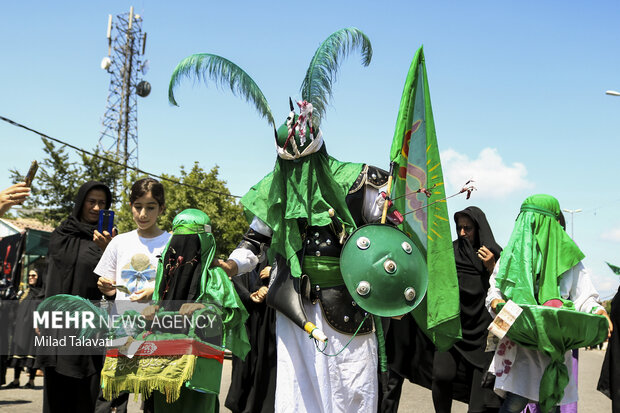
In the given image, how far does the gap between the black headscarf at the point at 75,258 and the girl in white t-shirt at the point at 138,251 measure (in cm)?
65

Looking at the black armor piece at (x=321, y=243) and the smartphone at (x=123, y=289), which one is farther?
the smartphone at (x=123, y=289)

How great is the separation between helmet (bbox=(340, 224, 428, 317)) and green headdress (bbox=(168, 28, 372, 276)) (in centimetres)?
37

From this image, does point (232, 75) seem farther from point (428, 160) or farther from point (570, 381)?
point (570, 381)

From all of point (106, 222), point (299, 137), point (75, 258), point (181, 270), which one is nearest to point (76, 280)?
point (75, 258)

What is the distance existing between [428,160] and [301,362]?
1468mm

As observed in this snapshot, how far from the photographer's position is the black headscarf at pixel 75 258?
19.4 feet

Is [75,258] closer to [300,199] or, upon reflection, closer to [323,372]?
[300,199]

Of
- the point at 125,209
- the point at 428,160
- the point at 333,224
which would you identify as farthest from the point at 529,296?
the point at 125,209

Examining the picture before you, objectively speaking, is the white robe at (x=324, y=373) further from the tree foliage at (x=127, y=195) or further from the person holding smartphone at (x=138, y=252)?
the tree foliage at (x=127, y=195)

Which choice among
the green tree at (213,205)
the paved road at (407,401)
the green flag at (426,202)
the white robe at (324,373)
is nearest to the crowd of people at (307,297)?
the white robe at (324,373)

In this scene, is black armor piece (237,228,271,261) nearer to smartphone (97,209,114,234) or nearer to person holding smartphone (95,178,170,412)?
person holding smartphone (95,178,170,412)

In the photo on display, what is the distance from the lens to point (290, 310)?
13.0 feet

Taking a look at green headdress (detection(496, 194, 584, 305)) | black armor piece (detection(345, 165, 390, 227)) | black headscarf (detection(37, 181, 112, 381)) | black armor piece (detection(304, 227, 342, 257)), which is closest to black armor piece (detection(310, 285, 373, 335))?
black armor piece (detection(304, 227, 342, 257))

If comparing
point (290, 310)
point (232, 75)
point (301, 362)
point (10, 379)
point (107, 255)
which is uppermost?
point (232, 75)
